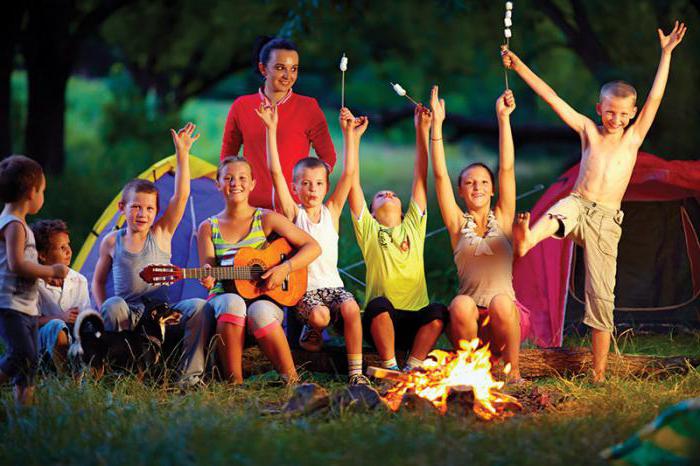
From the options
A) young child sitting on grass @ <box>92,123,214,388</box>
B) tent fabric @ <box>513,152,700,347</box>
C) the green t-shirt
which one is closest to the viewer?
young child sitting on grass @ <box>92,123,214,388</box>

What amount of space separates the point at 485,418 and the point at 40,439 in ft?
6.39

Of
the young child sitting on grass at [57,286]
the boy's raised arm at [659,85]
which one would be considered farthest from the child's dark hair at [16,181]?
the boy's raised arm at [659,85]

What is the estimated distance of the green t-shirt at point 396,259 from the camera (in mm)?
5840

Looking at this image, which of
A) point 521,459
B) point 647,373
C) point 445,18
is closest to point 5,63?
point 445,18

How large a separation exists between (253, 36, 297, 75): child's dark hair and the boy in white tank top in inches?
15.1

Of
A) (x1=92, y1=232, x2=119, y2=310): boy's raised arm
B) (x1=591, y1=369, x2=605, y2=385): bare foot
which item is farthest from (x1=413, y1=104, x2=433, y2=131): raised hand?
(x1=92, y1=232, x2=119, y2=310): boy's raised arm

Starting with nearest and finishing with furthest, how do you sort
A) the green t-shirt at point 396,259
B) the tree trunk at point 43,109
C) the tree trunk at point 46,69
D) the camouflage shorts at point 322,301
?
the camouflage shorts at point 322,301 → the green t-shirt at point 396,259 → the tree trunk at point 46,69 → the tree trunk at point 43,109

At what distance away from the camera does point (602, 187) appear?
5.95m

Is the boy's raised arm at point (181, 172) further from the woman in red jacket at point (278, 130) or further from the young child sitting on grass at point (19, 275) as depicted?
the young child sitting on grass at point (19, 275)

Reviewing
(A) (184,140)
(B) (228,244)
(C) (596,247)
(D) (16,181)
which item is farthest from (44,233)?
(C) (596,247)

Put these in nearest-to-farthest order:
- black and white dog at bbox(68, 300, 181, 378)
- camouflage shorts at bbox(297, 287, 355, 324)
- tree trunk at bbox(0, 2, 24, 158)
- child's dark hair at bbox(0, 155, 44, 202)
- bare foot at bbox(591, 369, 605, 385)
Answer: child's dark hair at bbox(0, 155, 44, 202)
black and white dog at bbox(68, 300, 181, 378)
camouflage shorts at bbox(297, 287, 355, 324)
bare foot at bbox(591, 369, 605, 385)
tree trunk at bbox(0, 2, 24, 158)

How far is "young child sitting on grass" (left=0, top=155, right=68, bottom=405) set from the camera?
16.4ft

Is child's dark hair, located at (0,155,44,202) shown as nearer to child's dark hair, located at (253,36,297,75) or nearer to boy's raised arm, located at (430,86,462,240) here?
child's dark hair, located at (253,36,297,75)

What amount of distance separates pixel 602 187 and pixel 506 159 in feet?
2.11
